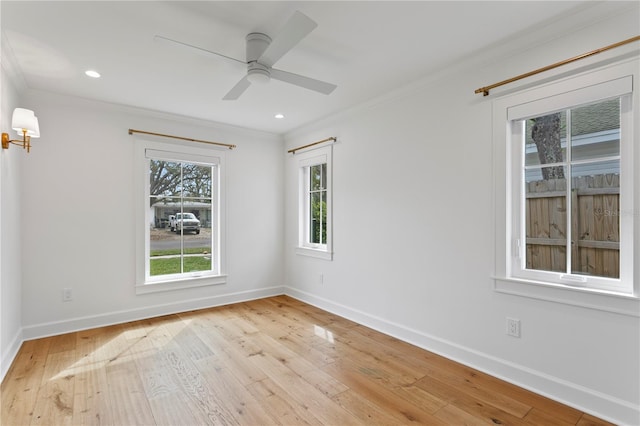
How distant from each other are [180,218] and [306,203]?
1.72 meters

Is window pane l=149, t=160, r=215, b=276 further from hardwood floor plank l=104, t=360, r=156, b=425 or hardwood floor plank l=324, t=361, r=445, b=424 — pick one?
hardwood floor plank l=324, t=361, r=445, b=424

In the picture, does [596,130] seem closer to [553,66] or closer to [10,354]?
[553,66]

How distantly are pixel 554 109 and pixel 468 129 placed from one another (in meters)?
0.60

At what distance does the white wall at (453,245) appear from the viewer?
1997mm

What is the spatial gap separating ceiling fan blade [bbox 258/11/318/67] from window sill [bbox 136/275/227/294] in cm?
296

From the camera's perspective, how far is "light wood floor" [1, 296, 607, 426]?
1969mm

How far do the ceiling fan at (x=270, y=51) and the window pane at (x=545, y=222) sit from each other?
1.74 meters

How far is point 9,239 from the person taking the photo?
8.73 ft

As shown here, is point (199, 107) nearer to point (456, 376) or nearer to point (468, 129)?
point (468, 129)

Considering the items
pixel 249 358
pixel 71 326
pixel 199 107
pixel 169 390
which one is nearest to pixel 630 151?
pixel 249 358

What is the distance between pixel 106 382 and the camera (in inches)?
92.6

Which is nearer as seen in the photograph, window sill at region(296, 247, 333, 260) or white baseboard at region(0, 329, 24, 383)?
white baseboard at region(0, 329, 24, 383)

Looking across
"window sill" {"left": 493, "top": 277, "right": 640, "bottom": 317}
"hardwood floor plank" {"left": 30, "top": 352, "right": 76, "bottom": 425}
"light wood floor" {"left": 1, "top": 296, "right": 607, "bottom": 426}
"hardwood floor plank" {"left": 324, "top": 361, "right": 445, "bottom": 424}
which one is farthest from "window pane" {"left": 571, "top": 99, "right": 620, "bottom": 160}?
"hardwood floor plank" {"left": 30, "top": 352, "right": 76, "bottom": 425}

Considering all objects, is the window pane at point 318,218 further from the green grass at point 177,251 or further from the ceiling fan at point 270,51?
the ceiling fan at point 270,51
